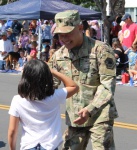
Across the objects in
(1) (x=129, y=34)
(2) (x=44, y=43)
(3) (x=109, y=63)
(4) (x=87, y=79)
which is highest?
→ (3) (x=109, y=63)

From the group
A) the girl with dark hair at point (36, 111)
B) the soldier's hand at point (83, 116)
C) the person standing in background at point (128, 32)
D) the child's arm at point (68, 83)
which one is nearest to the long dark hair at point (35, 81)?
the girl with dark hair at point (36, 111)

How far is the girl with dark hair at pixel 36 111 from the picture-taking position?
3955 millimetres

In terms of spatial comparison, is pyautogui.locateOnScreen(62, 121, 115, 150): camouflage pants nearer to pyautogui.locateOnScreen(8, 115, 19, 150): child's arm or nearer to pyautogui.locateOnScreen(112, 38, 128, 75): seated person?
pyautogui.locateOnScreen(8, 115, 19, 150): child's arm

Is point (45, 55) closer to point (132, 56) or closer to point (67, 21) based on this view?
point (132, 56)

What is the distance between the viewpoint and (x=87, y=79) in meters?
4.72

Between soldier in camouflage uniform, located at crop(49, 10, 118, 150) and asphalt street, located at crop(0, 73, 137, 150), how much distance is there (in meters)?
2.86

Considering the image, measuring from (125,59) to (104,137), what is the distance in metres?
12.2

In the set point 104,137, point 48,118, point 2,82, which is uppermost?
point 48,118

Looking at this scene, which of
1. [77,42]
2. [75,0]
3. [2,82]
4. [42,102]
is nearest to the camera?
[42,102]

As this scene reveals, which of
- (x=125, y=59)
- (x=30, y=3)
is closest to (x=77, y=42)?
(x=125, y=59)

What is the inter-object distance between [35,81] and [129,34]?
12.9 m

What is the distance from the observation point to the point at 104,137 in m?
4.69

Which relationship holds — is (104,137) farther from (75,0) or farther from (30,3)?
(75,0)

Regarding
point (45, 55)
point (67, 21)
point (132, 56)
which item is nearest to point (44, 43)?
point (45, 55)
